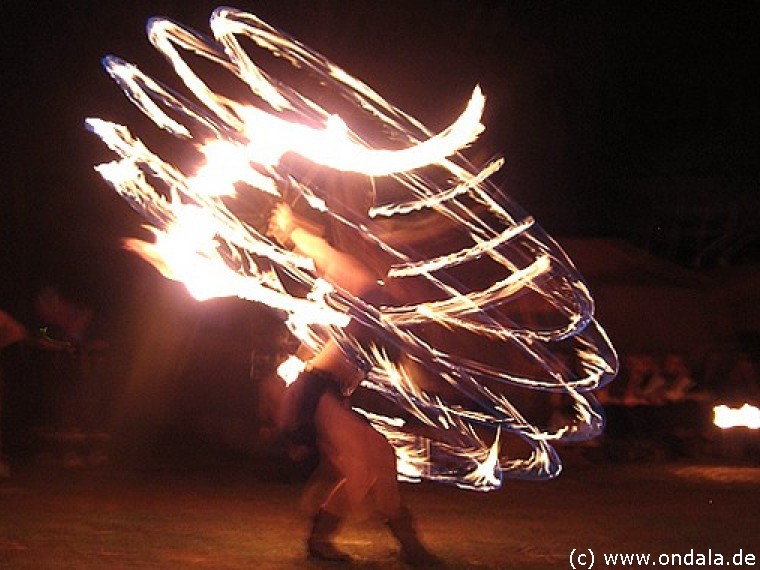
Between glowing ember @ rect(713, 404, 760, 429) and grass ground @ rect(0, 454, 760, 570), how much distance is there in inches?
50.2

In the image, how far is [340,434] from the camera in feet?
26.3

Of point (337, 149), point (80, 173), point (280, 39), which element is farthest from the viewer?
point (80, 173)

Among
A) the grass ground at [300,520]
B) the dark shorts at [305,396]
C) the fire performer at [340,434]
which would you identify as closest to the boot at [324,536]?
the fire performer at [340,434]

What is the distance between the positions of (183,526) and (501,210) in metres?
3.39

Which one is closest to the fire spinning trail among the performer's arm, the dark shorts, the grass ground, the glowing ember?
the performer's arm

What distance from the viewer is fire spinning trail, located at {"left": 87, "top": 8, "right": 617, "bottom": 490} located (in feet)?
28.8

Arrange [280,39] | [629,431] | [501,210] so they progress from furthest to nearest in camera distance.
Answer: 1. [629,431]
2. [501,210]
3. [280,39]

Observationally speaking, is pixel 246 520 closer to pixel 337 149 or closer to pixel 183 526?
pixel 183 526

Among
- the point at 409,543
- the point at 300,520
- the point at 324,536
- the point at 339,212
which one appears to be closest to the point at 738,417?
the point at 300,520

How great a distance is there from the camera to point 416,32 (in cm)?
1822

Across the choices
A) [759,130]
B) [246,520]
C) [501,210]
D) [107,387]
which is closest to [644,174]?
[759,130]

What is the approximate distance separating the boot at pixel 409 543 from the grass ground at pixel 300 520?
0.31 ft

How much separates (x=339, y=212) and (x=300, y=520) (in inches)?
98.7

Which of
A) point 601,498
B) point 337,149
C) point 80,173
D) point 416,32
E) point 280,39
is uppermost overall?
point 416,32
